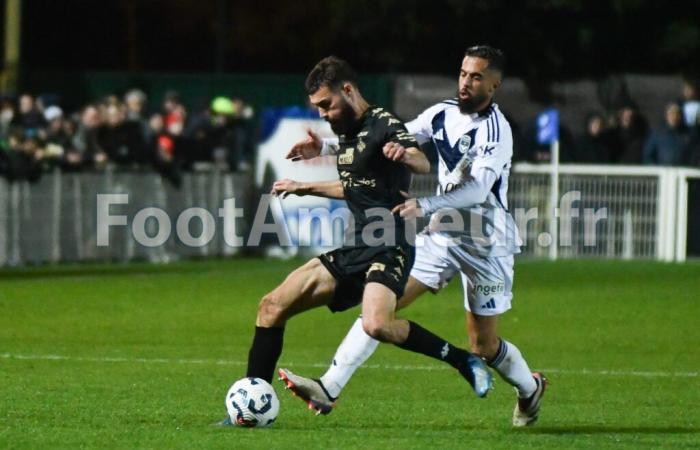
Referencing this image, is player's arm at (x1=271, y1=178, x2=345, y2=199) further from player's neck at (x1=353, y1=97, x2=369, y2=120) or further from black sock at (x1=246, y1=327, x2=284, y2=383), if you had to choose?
black sock at (x1=246, y1=327, x2=284, y2=383)

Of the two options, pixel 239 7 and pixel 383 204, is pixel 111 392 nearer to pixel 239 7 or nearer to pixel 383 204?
pixel 383 204

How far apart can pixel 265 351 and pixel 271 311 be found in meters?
0.22

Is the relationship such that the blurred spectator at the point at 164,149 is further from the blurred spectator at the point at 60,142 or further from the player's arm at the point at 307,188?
the player's arm at the point at 307,188

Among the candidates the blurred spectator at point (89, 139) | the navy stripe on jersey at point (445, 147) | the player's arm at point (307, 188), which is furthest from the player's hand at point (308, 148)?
the blurred spectator at point (89, 139)

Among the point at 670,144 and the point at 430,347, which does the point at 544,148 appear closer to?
the point at 670,144

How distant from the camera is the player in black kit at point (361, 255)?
9.38 metres

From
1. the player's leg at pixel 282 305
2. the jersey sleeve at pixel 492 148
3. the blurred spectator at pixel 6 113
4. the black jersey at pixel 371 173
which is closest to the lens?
the player's leg at pixel 282 305

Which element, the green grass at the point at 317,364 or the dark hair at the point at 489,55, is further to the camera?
the dark hair at the point at 489,55

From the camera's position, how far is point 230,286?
1920 centimetres

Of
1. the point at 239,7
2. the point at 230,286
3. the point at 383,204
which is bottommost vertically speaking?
the point at 230,286

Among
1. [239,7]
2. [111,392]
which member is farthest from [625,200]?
[239,7]

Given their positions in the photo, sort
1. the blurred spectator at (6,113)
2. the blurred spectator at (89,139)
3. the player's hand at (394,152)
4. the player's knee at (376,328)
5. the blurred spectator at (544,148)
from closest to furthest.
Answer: the player's hand at (394,152)
the player's knee at (376,328)
the blurred spectator at (6,113)
the blurred spectator at (89,139)
the blurred spectator at (544,148)

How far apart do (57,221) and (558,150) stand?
23.3ft

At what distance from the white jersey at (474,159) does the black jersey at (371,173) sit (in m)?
0.35
